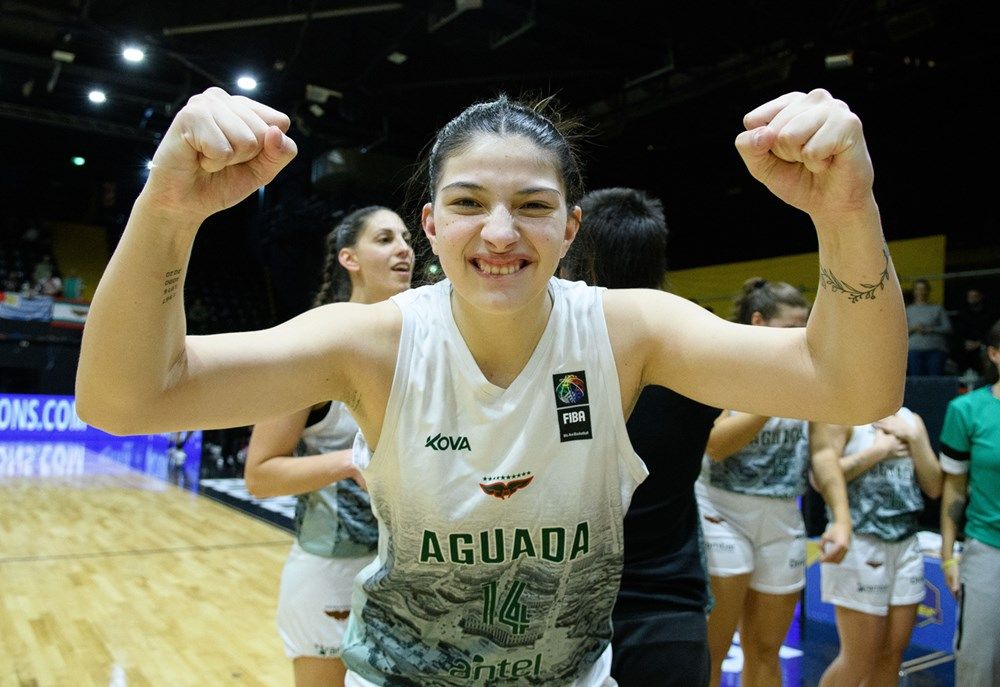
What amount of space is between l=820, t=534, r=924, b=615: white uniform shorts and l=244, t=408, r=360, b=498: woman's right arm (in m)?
2.09

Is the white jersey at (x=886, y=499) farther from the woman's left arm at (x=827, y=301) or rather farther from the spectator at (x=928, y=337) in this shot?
the spectator at (x=928, y=337)

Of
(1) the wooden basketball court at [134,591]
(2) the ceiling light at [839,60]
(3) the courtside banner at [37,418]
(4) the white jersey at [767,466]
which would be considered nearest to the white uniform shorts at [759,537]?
(4) the white jersey at [767,466]

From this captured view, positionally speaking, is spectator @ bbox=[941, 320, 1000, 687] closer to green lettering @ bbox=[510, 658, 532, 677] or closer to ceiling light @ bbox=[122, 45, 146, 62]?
green lettering @ bbox=[510, 658, 532, 677]

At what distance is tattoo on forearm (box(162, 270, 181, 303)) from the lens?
109 centimetres

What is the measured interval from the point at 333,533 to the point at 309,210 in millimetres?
12141

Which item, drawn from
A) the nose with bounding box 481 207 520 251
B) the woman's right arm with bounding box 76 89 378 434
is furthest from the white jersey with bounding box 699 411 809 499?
the woman's right arm with bounding box 76 89 378 434

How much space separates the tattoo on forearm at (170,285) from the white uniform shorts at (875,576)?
9.33 feet

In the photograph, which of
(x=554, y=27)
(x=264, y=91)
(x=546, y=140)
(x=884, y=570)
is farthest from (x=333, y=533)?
(x=264, y=91)

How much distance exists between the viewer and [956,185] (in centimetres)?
970

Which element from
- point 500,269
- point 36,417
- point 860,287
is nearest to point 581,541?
point 500,269

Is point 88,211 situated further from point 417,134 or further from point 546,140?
point 546,140

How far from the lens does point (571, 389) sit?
1351 mm

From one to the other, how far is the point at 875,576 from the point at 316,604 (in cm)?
219

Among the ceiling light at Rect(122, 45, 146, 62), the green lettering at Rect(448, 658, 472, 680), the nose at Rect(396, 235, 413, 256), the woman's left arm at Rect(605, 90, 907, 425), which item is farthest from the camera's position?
the ceiling light at Rect(122, 45, 146, 62)
